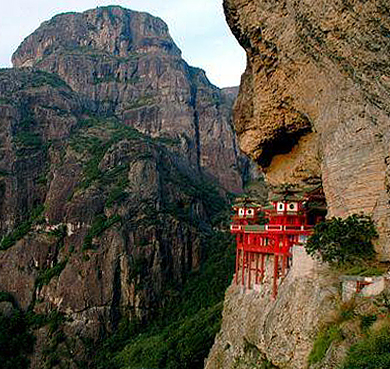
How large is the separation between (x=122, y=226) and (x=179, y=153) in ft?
155

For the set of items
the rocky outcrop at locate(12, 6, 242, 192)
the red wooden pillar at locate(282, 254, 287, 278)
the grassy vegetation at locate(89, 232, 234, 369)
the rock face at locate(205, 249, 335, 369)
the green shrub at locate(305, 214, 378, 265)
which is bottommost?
the grassy vegetation at locate(89, 232, 234, 369)

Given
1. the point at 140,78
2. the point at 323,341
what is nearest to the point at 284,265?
the point at 323,341

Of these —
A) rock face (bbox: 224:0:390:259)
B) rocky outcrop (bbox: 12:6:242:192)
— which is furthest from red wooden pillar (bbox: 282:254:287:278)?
rocky outcrop (bbox: 12:6:242:192)

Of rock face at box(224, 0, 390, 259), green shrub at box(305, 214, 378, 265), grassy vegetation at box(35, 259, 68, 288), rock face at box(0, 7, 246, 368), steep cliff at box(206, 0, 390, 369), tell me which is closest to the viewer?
steep cliff at box(206, 0, 390, 369)

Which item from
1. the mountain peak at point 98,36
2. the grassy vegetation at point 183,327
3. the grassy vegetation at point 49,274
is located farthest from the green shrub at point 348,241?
the mountain peak at point 98,36

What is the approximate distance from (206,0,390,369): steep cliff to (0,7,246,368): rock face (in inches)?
1535

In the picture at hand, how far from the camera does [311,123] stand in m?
27.7

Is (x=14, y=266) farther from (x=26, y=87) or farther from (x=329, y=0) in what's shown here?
(x=329, y=0)

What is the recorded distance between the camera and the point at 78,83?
138 m

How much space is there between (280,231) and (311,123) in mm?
5806

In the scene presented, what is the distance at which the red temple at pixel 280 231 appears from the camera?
90.2 ft

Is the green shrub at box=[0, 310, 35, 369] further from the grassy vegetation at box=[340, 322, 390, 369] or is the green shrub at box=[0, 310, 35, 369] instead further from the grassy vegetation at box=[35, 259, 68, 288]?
the grassy vegetation at box=[340, 322, 390, 369]

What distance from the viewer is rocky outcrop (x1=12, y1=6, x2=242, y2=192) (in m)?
126

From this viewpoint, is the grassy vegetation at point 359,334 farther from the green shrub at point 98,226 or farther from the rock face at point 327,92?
the green shrub at point 98,226
